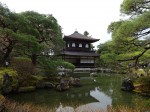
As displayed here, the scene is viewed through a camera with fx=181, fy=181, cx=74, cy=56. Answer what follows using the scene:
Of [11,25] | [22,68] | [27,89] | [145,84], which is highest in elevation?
[11,25]

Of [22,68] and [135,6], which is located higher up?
[135,6]

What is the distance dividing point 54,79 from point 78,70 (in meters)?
11.5

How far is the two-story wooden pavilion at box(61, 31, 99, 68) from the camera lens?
3202 centimetres

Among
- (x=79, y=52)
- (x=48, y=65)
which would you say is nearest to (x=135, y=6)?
(x=48, y=65)

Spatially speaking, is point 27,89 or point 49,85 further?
point 49,85

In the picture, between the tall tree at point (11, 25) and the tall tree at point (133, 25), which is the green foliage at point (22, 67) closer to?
the tall tree at point (11, 25)

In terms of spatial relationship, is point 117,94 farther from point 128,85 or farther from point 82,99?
point 82,99

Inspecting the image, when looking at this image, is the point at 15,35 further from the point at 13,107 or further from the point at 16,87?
the point at 13,107

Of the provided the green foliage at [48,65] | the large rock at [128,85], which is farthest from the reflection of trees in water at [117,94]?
the green foliage at [48,65]

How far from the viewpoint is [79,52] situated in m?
33.0

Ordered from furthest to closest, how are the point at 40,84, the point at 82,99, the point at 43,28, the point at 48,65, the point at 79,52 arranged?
the point at 79,52
the point at 43,28
the point at 48,65
the point at 40,84
the point at 82,99

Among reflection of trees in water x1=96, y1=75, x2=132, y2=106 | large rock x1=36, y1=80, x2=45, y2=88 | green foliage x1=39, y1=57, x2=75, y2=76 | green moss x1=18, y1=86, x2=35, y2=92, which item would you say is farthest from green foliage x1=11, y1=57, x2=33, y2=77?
reflection of trees in water x1=96, y1=75, x2=132, y2=106

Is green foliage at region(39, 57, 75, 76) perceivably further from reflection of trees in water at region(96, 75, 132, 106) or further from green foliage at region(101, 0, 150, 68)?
green foliage at region(101, 0, 150, 68)

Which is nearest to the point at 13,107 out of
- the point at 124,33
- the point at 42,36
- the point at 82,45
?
the point at 124,33
